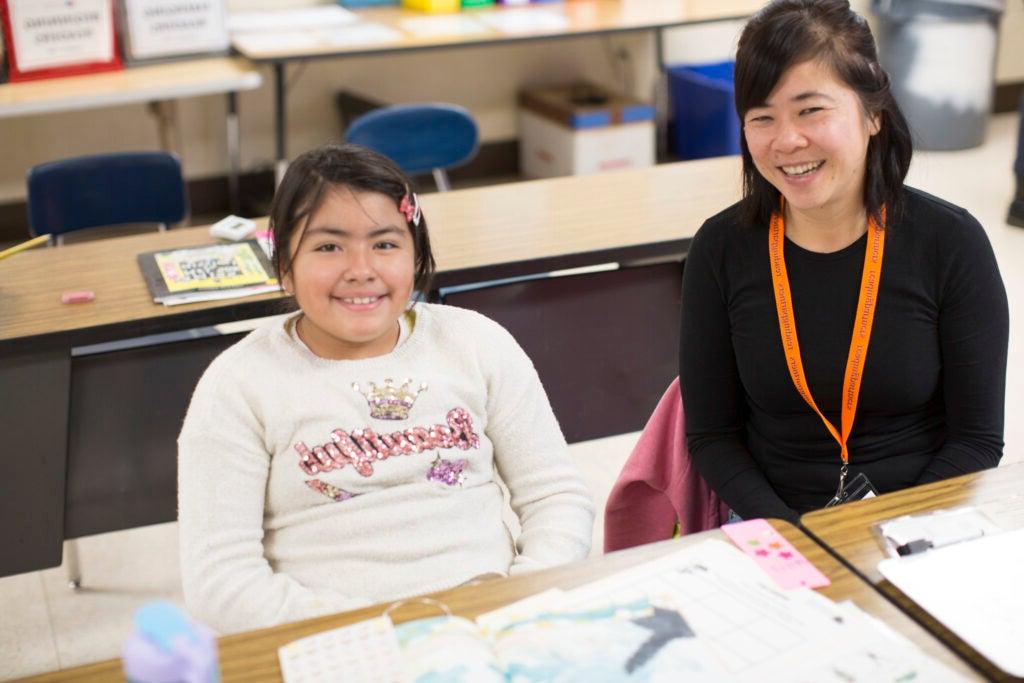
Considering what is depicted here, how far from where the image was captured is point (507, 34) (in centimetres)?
434

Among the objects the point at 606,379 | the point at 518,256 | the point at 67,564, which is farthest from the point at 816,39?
the point at 67,564

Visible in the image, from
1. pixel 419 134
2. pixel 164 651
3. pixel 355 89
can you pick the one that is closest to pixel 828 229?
pixel 164 651

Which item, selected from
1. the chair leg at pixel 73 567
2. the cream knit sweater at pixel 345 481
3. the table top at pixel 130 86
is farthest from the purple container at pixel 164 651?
the table top at pixel 130 86

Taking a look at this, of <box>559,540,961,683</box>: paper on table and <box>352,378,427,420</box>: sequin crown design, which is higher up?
<box>352,378,427,420</box>: sequin crown design

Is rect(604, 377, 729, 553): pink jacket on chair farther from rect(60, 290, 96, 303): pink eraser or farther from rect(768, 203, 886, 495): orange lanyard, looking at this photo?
rect(60, 290, 96, 303): pink eraser

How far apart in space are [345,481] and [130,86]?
9.15ft

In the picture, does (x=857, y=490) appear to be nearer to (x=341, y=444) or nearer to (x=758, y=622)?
(x=758, y=622)

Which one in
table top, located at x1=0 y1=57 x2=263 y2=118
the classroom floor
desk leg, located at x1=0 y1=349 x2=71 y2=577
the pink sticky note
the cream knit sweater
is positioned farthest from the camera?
table top, located at x1=0 y1=57 x2=263 y2=118

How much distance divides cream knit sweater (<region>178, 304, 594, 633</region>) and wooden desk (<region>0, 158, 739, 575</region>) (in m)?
0.74

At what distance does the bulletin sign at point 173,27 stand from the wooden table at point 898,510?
3.29m

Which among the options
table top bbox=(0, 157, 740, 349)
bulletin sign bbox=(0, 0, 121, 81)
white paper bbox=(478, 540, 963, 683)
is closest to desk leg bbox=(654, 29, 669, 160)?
bulletin sign bbox=(0, 0, 121, 81)

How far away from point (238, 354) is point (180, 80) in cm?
270

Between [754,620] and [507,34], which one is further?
[507,34]

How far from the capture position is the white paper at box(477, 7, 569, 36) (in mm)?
4410
